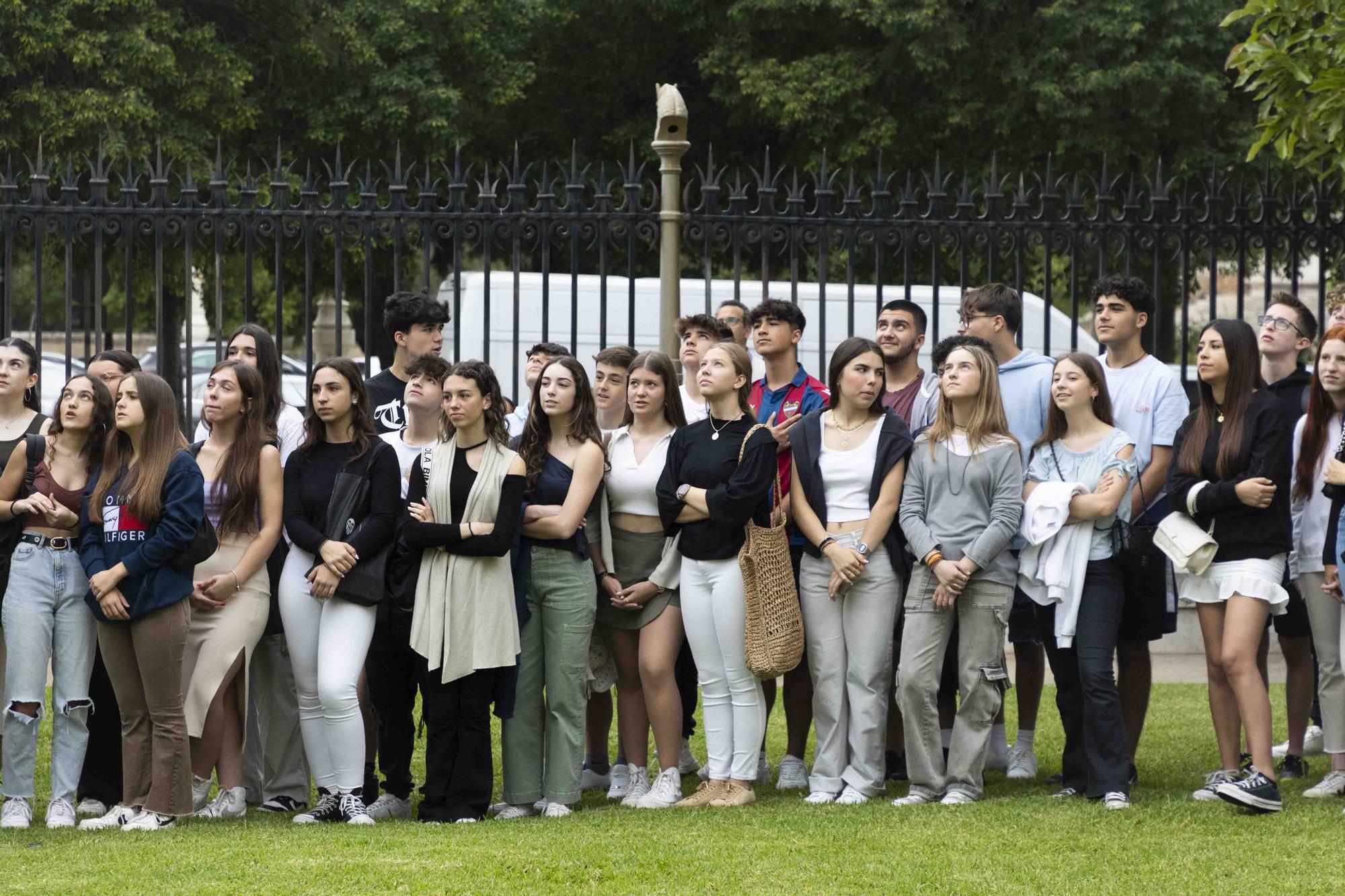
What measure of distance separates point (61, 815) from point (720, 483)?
9.17 ft

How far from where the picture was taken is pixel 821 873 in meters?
5.28

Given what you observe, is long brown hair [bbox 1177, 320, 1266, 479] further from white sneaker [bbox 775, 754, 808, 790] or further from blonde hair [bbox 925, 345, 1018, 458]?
white sneaker [bbox 775, 754, 808, 790]

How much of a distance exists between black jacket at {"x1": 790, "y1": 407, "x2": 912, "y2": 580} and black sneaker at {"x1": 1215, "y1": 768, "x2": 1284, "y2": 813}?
4.80 ft

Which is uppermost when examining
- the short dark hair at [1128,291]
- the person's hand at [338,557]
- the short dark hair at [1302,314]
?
the short dark hair at [1128,291]

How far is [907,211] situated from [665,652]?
3.59 metres

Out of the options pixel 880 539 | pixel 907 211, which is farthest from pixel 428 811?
pixel 907 211

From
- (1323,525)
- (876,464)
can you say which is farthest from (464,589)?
(1323,525)

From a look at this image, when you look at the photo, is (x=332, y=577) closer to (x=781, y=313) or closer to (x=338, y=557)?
(x=338, y=557)

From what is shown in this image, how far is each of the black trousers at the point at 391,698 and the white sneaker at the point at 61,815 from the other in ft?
3.61

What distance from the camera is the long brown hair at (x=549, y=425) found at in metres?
6.44

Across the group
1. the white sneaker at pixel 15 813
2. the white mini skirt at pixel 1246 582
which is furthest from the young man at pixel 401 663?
the white mini skirt at pixel 1246 582

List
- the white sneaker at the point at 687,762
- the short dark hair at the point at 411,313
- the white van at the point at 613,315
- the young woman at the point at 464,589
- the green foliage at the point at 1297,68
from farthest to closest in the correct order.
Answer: the white van at the point at 613,315 → the green foliage at the point at 1297,68 → the white sneaker at the point at 687,762 → the short dark hair at the point at 411,313 → the young woman at the point at 464,589

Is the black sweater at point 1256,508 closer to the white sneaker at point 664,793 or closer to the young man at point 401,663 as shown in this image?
the white sneaker at point 664,793

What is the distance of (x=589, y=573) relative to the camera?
21.2 ft
